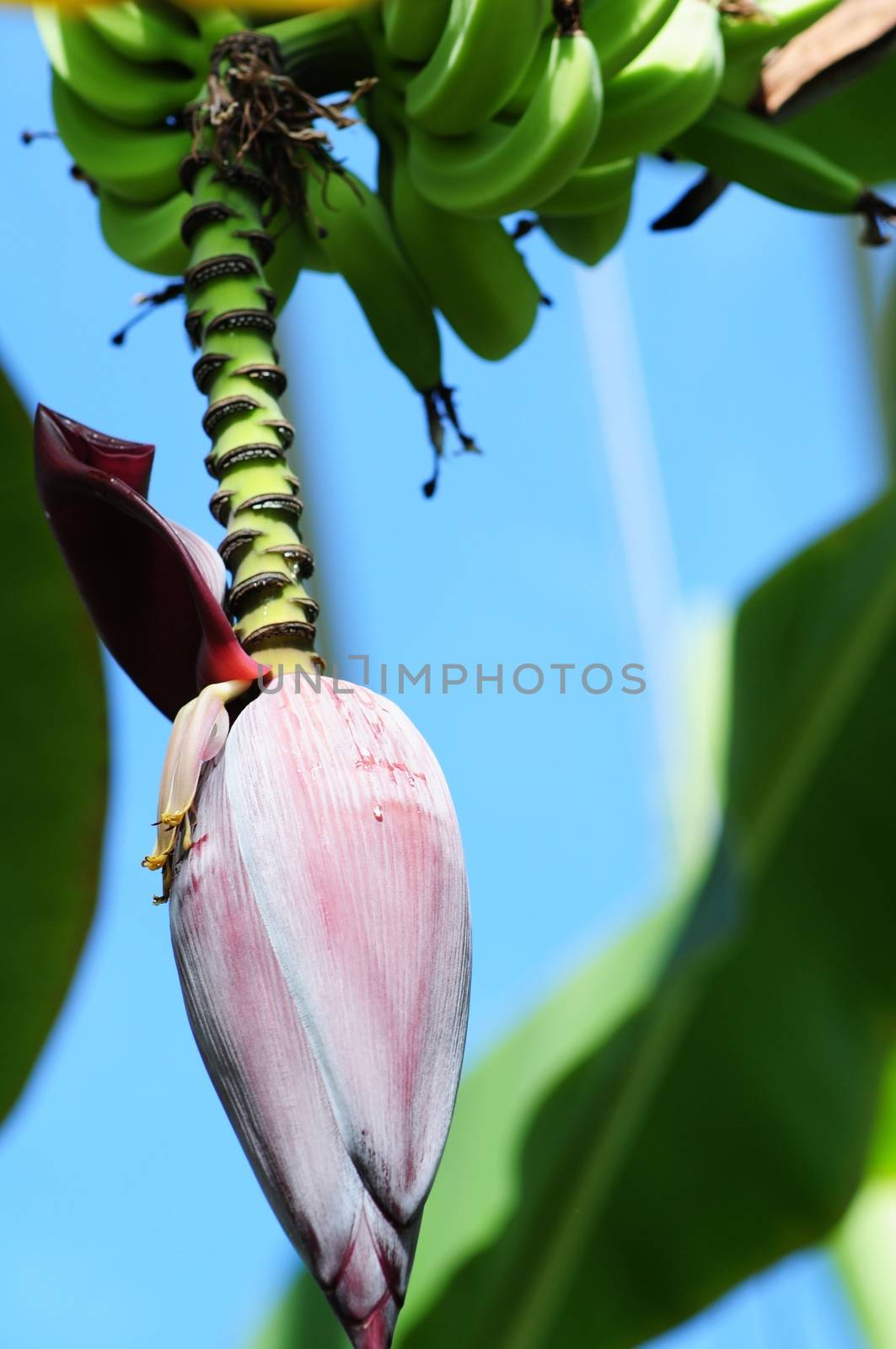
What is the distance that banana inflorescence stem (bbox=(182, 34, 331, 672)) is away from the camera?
460 millimetres

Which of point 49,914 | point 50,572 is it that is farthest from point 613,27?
point 49,914

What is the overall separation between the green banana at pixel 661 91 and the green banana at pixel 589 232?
0.09 m

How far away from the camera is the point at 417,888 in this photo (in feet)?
1.30

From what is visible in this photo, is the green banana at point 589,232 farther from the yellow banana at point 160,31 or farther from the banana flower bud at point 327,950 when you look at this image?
the banana flower bud at point 327,950

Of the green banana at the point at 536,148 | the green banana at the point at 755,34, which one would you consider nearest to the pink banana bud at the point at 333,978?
the green banana at the point at 536,148

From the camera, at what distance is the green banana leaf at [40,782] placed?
Result: 1.04 m

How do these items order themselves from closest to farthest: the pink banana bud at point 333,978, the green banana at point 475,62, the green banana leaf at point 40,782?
the pink banana bud at point 333,978
the green banana at point 475,62
the green banana leaf at point 40,782

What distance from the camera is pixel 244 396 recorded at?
1.59 feet

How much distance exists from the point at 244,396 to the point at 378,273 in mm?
225

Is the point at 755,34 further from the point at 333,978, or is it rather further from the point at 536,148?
the point at 333,978

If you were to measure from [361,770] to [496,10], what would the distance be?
35cm

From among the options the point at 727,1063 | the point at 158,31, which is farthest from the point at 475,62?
the point at 727,1063

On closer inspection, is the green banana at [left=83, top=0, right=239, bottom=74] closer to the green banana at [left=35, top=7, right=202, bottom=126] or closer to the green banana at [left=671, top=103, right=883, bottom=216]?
the green banana at [left=35, top=7, right=202, bottom=126]

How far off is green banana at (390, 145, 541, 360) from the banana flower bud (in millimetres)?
301
